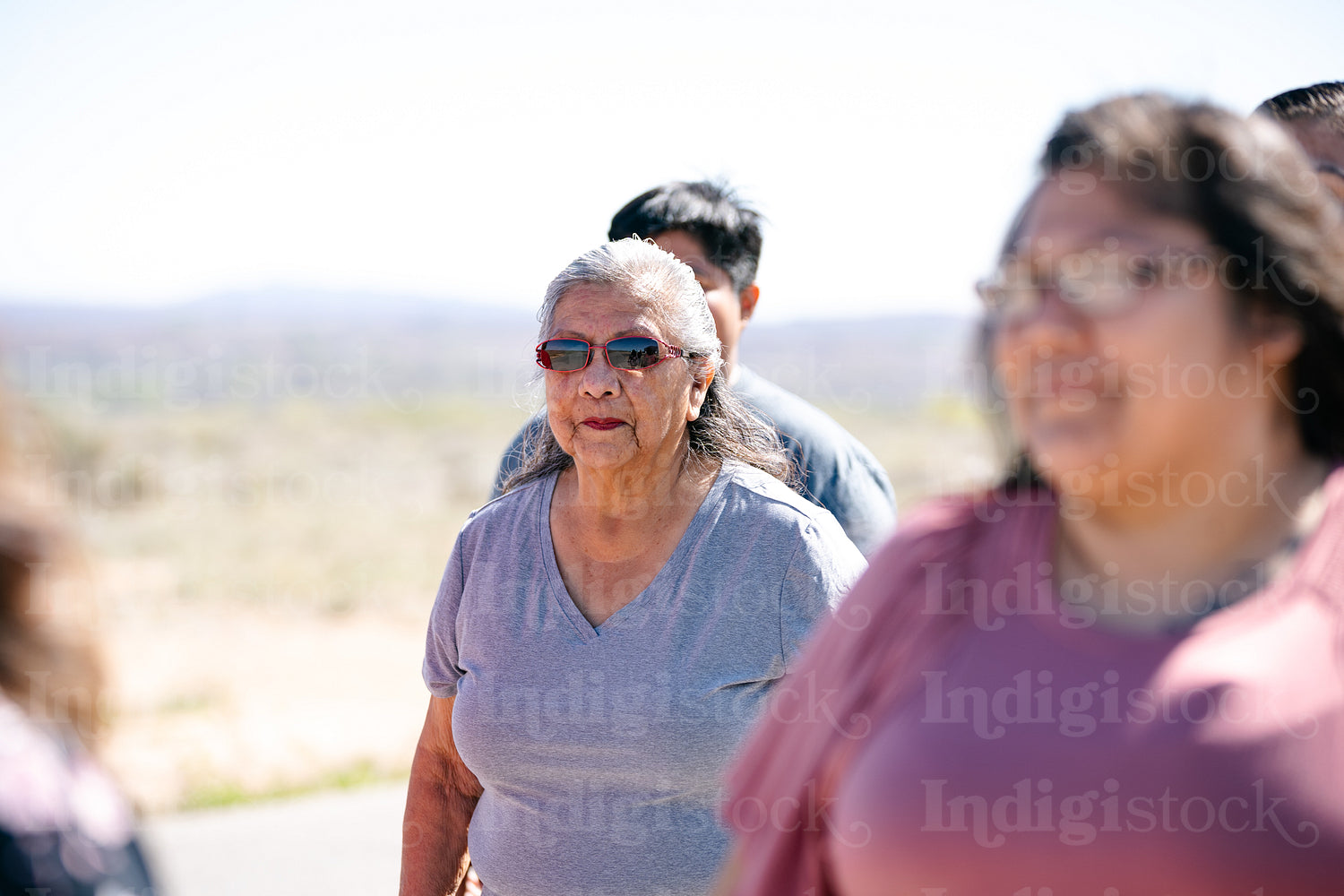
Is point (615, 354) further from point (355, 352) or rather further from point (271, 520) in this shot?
point (355, 352)

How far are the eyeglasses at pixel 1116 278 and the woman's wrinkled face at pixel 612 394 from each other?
4.23ft

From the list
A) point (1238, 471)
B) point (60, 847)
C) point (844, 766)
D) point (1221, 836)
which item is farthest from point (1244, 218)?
point (60, 847)

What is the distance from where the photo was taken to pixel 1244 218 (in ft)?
4.42

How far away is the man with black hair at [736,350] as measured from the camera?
125 inches

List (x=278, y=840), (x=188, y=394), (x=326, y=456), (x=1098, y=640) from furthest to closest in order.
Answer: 1. (x=188, y=394)
2. (x=326, y=456)
3. (x=278, y=840)
4. (x=1098, y=640)

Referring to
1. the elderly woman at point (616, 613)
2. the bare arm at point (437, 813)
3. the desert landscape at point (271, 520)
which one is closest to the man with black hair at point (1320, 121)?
the desert landscape at point (271, 520)

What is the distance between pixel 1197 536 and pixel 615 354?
148cm

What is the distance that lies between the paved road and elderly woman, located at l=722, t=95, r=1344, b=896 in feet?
12.2

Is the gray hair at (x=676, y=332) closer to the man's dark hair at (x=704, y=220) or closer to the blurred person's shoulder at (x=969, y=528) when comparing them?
the man's dark hair at (x=704, y=220)

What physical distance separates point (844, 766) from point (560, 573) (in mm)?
1158

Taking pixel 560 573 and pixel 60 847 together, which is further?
pixel 560 573

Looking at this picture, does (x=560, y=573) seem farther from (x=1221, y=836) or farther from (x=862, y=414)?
(x=862, y=414)

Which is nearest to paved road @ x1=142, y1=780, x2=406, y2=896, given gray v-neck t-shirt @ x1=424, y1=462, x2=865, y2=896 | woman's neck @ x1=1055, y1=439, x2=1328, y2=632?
gray v-neck t-shirt @ x1=424, y1=462, x2=865, y2=896

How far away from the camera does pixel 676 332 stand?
8.86 feet
